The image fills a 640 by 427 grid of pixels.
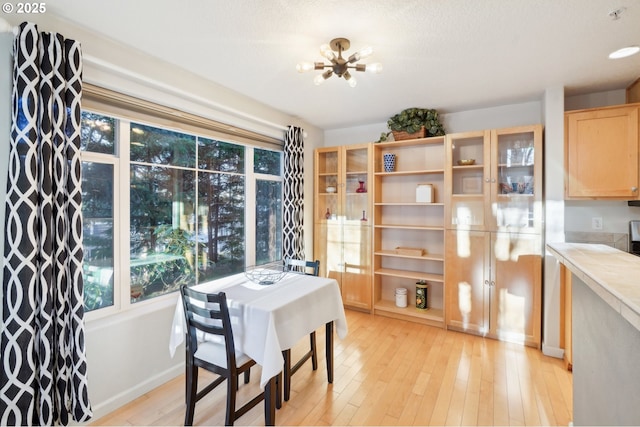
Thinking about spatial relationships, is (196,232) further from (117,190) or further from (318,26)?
(318,26)

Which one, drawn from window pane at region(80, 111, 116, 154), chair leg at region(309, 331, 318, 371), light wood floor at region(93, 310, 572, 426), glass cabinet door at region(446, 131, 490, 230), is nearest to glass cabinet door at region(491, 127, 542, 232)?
glass cabinet door at region(446, 131, 490, 230)

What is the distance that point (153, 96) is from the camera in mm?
2299

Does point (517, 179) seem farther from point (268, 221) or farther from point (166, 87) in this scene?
point (166, 87)

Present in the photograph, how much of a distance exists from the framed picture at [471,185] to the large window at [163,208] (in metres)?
2.39

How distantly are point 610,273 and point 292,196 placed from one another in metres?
3.04

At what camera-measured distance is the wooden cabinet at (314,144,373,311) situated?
3973mm

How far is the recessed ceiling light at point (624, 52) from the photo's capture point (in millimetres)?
2094

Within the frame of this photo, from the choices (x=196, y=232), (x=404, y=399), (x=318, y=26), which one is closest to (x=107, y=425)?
(x=196, y=232)

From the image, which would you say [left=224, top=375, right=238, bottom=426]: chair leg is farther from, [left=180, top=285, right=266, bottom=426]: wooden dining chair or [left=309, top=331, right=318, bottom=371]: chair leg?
[left=309, top=331, right=318, bottom=371]: chair leg

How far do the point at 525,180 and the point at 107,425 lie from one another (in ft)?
13.5

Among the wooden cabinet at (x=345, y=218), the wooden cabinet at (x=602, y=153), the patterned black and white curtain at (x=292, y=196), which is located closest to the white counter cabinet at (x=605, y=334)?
the wooden cabinet at (x=602, y=153)

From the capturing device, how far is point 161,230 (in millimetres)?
2537

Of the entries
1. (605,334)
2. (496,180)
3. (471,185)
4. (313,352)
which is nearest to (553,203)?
(496,180)

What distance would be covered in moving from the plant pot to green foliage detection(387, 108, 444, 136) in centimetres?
4
